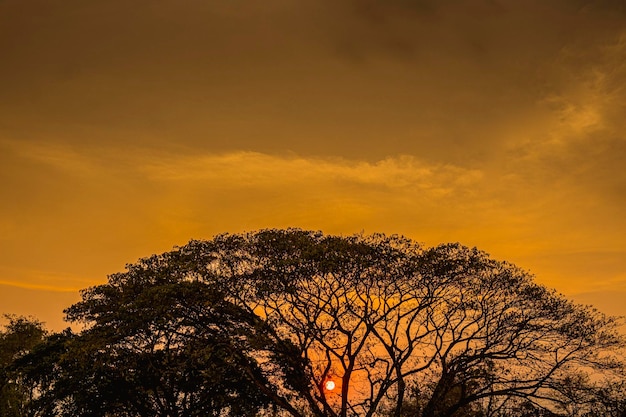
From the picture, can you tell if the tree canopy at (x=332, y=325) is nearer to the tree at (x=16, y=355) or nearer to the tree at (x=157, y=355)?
the tree at (x=157, y=355)

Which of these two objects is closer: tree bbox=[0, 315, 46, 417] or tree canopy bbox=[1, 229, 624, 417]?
tree canopy bbox=[1, 229, 624, 417]

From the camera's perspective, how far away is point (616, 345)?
32125 millimetres

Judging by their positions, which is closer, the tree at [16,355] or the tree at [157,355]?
the tree at [157,355]

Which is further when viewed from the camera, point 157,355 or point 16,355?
point 16,355

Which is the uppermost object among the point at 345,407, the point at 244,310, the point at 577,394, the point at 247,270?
the point at 247,270

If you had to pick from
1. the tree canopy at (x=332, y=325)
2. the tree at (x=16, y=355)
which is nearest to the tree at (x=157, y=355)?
the tree canopy at (x=332, y=325)

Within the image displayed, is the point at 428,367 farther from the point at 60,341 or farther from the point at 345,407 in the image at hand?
the point at 60,341

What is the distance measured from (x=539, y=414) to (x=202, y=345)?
17.6 m

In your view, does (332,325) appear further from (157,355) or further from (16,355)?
(16,355)

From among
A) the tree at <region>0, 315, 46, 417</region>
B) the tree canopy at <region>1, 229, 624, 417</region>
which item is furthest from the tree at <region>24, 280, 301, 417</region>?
the tree at <region>0, 315, 46, 417</region>

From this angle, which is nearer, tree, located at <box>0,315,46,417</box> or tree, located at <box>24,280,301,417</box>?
tree, located at <box>24,280,301,417</box>

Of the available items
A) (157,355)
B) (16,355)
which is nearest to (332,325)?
(157,355)

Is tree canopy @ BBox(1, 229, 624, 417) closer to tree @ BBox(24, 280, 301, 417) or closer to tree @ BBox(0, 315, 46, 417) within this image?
tree @ BBox(24, 280, 301, 417)

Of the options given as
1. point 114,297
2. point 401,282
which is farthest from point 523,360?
point 114,297
